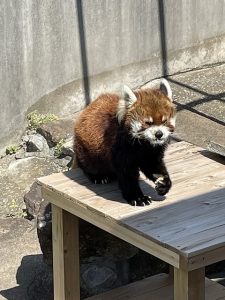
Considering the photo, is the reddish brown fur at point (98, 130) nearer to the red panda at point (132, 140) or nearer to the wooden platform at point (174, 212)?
the red panda at point (132, 140)

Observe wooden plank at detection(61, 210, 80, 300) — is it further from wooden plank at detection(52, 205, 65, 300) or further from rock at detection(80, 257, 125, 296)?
rock at detection(80, 257, 125, 296)

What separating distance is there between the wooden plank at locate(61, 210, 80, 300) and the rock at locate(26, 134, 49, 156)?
2275mm

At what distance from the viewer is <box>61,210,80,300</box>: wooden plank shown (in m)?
3.73

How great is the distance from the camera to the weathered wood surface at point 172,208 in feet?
9.89

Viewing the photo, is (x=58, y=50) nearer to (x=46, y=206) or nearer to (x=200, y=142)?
(x=200, y=142)

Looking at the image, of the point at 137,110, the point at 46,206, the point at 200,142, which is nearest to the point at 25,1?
the point at 200,142

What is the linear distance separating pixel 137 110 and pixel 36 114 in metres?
3.00

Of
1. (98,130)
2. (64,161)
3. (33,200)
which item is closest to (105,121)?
(98,130)

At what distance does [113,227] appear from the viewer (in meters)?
3.28

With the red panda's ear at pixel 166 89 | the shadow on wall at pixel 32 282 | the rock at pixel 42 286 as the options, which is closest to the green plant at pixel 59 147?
the shadow on wall at pixel 32 282

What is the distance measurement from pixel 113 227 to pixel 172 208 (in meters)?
0.27

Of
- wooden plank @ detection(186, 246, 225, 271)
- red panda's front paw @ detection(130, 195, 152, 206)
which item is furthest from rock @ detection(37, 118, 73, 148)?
wooden plank @ detection(186, 246, 225, 271)

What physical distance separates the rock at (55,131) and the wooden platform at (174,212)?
2069 mm

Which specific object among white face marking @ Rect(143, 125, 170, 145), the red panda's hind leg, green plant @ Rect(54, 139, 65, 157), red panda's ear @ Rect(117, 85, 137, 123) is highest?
red panda's ear @ Rect(117, 85, 137, 123)
